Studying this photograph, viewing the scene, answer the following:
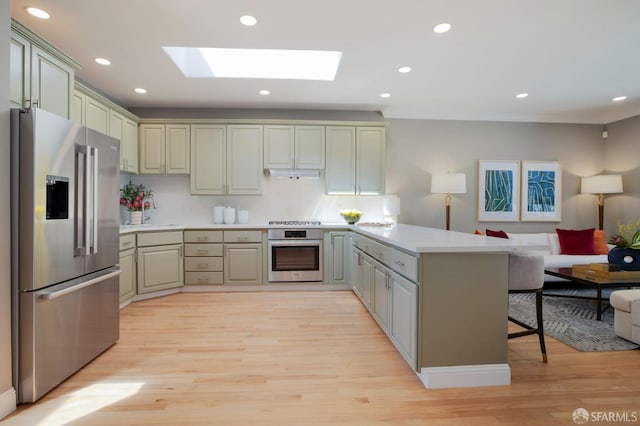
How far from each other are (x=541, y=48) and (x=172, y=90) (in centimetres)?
413

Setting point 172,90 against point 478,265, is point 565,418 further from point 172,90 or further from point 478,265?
point 172,90

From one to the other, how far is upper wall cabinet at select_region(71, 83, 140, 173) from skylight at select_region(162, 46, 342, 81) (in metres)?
1.04

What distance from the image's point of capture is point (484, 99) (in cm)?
432

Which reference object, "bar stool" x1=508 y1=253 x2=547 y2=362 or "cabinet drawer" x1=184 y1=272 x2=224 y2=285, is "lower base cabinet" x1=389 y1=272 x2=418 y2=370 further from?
"cabinet drawer" x1=184 y1=272 x2=224 y2=285

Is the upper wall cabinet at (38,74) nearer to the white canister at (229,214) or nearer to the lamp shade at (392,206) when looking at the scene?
the white canister at (229,214)

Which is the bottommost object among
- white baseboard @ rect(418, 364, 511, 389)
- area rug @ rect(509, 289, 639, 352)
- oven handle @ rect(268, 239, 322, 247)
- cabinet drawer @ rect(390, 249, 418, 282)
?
area rug @ rect(509, 289, 639, 352)

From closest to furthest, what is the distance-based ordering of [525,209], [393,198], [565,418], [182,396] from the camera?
[565,418] < [182,396] < [393,198] < [525,209]

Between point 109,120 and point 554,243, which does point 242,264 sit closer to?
point 109,120

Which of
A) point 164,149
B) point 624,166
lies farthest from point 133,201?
point 624,166

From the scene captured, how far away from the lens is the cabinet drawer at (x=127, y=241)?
3.46 m

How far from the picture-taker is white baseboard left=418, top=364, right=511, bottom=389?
6.41ft

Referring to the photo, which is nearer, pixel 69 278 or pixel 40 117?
pixel 40 117

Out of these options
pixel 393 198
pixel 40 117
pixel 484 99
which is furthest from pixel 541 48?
pixel 40 117

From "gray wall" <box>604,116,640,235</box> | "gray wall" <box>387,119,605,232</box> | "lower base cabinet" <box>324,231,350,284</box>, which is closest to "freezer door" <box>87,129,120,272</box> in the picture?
"lower base cabinet" <box>324,231,350,284</box>
